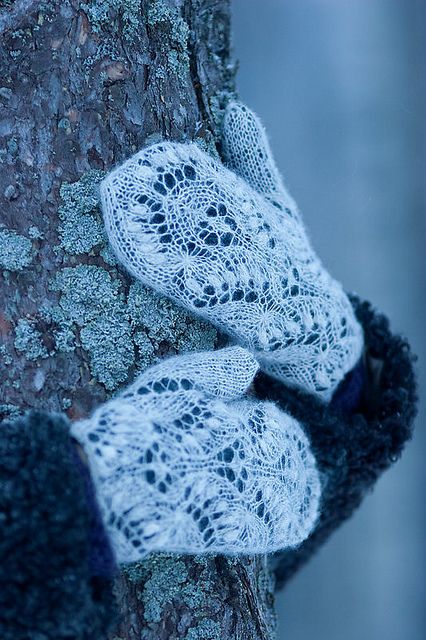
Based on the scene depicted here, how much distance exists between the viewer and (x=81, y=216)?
637mm

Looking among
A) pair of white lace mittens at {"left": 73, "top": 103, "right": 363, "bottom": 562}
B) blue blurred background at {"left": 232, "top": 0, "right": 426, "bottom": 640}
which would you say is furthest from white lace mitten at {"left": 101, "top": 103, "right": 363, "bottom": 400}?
blue blurred background at {"left": 232, "top": 0, "right": 426, "bottom": 640}

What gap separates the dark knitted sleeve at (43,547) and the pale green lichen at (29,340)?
5.0 inches

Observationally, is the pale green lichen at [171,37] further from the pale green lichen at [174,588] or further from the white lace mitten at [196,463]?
the pale green lichen at [174,588]

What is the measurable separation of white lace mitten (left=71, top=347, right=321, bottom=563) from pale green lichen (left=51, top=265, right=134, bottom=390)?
0.14 ft

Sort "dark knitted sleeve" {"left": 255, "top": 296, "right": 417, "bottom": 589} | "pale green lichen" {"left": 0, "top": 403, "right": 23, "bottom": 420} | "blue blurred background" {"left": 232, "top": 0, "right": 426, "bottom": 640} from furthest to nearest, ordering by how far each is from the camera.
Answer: "blue blurred background" {"left": 232, "top": 0, "right": 426, "bottom": 640}
"dark knitted sleeve" {"left": 255, "top": 296, "right": 417, "bottom": 589}
"pale green lichen" {"left": 0, "top": 403, "right": 23, "bottom": 420}

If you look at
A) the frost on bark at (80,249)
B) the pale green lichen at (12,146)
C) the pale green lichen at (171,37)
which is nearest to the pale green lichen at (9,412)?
the frost on bark at (80,249)

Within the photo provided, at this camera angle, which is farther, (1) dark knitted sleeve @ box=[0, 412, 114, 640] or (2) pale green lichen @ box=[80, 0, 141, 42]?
(2) pale green lichen @ box=[80, 0, 141, 42]

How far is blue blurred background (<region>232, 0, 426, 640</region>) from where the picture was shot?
1.97 metres

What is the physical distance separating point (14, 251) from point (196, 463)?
243 mm

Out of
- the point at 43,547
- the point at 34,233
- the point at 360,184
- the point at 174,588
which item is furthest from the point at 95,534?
the point at 360,184

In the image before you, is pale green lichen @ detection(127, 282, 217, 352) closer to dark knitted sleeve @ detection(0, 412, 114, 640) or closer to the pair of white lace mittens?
the pair of white lace mittens

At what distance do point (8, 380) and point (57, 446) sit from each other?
4.9 inches

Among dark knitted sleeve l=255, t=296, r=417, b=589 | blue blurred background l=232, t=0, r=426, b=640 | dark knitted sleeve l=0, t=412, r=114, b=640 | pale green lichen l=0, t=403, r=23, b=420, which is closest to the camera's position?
dark knitted sleeve l=0, t=412, r=114, b=640

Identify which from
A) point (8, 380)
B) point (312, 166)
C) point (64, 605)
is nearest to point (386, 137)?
point (312, 166)
